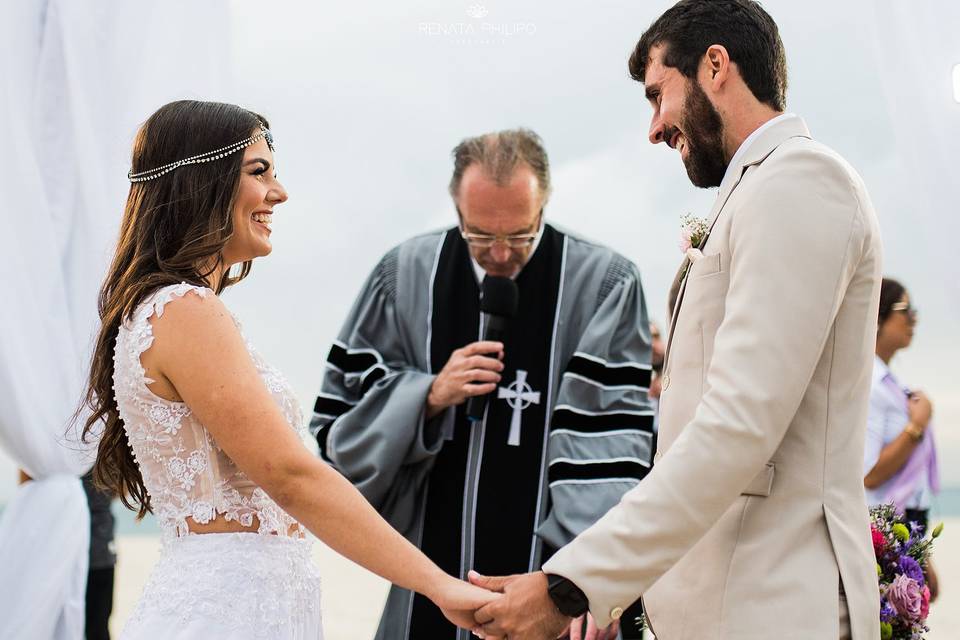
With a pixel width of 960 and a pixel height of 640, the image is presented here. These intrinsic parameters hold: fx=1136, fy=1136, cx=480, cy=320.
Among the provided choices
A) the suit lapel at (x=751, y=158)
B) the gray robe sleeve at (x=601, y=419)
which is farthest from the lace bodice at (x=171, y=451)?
the gray robe sleeve at (x=601, y=419)

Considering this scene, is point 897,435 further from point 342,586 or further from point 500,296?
point 342,586

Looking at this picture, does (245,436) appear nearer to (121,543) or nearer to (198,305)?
(198,305)

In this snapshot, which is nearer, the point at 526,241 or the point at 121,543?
the point at 526,241

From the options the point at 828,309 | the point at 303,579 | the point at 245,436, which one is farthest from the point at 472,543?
the point at 828,309

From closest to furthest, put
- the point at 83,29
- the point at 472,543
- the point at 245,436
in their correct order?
1. the point at 245,436
2. the point at 472,543
3. the point at 83,29

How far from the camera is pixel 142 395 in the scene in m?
2.00

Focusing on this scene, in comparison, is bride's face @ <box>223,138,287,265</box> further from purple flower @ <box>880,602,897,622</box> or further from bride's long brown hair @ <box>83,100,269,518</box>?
purple flower @ <box>880,602,897,622</box>

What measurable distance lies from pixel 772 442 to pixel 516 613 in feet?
2.12

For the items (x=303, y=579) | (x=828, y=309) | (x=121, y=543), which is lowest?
(x=121, y=543)

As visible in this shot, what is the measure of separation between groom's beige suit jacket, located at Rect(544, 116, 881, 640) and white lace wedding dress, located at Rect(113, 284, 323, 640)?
0.54m

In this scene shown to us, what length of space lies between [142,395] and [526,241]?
4.85 feet

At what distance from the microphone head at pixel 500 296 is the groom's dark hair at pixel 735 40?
104 cm

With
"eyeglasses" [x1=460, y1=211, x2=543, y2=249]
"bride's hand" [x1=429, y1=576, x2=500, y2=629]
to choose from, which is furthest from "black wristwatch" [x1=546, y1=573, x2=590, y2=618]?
"eyeglasses" [x1=460, y1=211, x2=543, y2=249]

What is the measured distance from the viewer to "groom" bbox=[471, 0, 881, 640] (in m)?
1.83
